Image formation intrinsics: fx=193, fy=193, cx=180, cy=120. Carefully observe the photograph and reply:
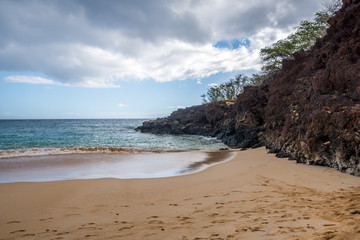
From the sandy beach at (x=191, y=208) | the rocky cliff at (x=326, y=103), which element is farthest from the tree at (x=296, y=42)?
the sandy beach at (x=191, y=208)

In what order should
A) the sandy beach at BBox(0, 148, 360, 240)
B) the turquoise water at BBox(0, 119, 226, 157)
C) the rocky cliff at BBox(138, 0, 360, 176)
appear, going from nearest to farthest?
the sandy beach at BBox(0, 148, 360, 240), the rocky cliff at BBox(138, 0, 360, 176), the turquoise water at BBox(0, 119, 226, 157)

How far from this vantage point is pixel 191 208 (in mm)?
4992

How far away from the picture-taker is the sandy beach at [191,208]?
3.57 meters

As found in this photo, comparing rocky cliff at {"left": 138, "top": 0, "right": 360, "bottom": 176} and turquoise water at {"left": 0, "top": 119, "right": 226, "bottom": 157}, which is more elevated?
rocky cliff at {"left": 138, "top": 0, "right": 360, "bottom": 176}

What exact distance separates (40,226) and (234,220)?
436 centimetres

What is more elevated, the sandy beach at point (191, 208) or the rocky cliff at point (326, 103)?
the rocky cliff at point (326, 103)

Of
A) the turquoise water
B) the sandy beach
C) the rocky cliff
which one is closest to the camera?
the sandy beach

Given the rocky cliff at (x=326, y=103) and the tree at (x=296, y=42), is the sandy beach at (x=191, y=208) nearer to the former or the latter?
the rocky cliff at (x=326, y=103)

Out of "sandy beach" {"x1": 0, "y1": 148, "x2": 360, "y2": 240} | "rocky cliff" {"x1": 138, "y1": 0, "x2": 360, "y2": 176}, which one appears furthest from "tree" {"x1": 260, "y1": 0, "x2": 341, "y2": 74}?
"sandy beach" {"x1": 0, "y1": 148, "x2": 360, "y2": 240}

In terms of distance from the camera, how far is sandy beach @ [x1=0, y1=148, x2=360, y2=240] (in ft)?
11.7

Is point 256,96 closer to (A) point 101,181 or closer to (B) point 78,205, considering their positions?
(A) point 101,181

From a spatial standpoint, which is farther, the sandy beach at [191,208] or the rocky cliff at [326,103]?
the rocky cliff at [326,103]

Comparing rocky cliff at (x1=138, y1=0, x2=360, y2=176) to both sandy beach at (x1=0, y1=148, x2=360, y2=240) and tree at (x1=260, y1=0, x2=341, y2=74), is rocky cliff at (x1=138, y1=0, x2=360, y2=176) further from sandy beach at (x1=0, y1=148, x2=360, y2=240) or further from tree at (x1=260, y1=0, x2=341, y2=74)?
tree at (x1=260, y1=0, x2=341, y2=74)

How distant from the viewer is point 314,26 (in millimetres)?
26062
